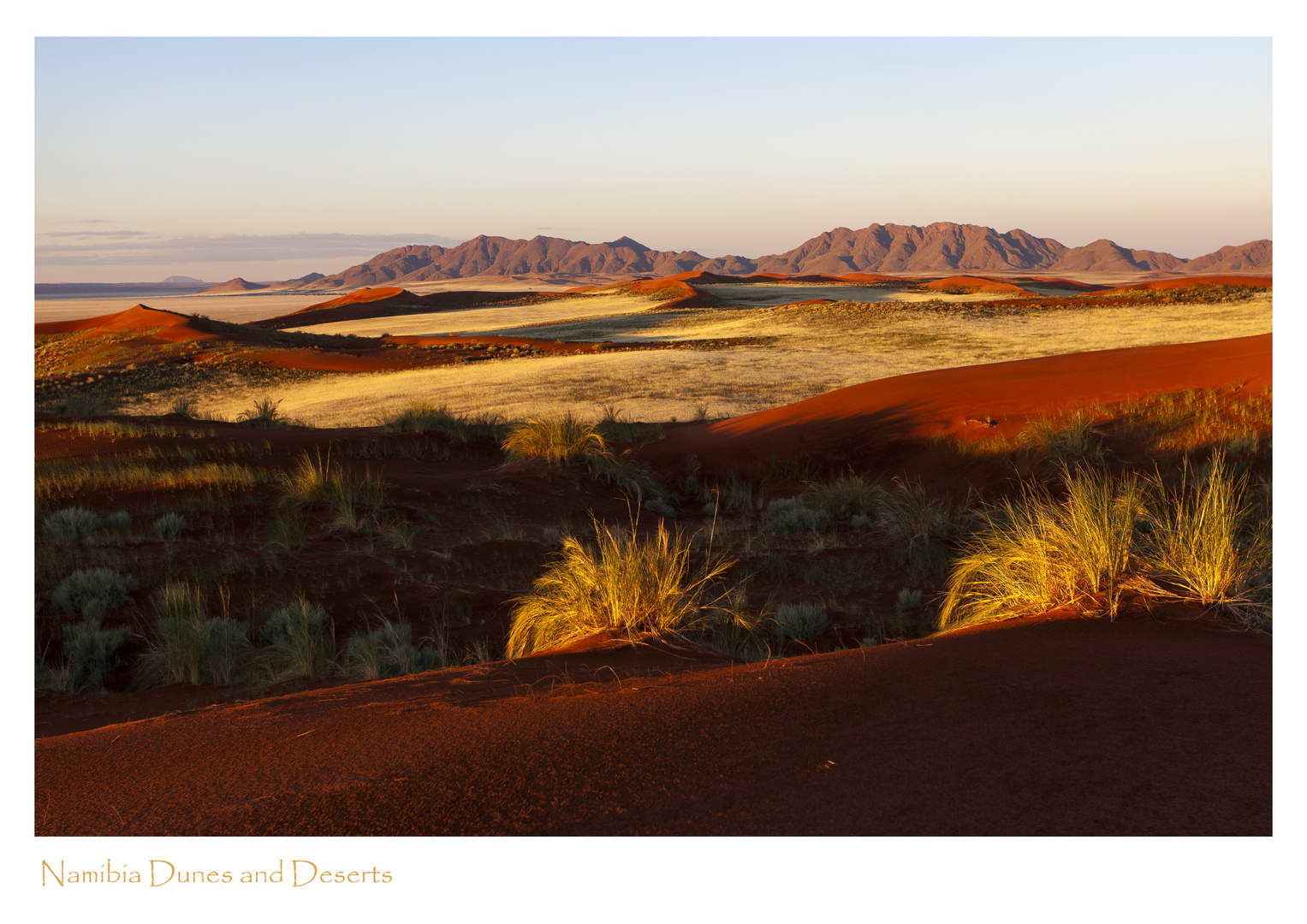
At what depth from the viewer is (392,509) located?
10078 millimetres

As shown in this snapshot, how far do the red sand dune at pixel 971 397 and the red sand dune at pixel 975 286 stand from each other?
58.9 m

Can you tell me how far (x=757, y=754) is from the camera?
2.87 m

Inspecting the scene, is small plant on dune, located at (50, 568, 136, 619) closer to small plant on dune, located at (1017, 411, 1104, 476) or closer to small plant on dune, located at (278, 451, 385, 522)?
small plant on dune, located at (278, 451, 385, 522)

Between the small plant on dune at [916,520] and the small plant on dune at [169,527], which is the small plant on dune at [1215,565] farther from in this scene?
the small plant on dune at [169,527]

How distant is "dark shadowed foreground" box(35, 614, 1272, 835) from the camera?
2.53 meters

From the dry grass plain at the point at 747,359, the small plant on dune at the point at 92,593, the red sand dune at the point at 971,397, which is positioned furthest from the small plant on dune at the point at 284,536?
the dry grass plain at the point at 747,359

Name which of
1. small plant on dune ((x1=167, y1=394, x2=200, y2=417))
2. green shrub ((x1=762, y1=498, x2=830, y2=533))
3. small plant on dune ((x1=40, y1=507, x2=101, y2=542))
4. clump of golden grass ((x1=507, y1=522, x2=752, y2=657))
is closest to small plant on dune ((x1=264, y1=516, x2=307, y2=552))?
small plant on dune ((x1=40, y1=507, x2=101, y2=542))

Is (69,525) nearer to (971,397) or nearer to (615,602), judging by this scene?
(615,602)

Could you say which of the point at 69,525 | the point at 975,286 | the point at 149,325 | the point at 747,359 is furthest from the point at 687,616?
the point at 975,286

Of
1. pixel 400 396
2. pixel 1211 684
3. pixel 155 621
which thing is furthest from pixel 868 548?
pixel 400 396

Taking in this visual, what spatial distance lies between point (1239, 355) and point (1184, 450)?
14.8ft

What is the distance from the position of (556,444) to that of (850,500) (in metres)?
4.51

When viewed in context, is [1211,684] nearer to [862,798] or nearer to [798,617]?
[862,798]

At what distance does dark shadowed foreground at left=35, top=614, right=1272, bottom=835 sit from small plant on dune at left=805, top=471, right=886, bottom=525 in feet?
23.3
